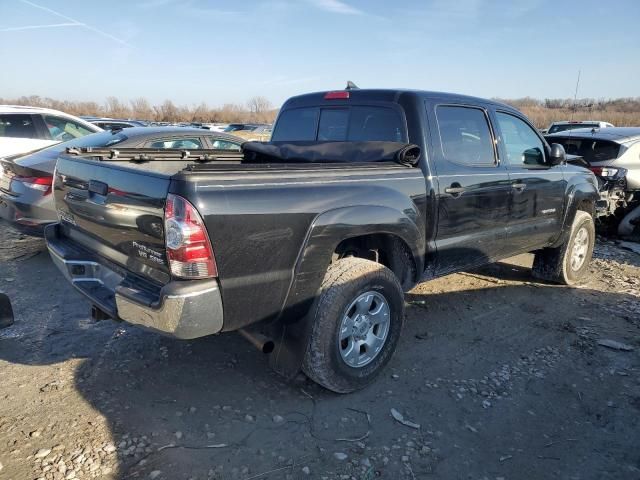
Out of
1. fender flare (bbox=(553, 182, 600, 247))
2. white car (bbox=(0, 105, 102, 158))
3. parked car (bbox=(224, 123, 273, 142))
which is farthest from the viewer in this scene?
parked car (bbox=(224, 123, 273, 142))

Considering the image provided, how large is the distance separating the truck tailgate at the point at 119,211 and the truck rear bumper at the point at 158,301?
8cm

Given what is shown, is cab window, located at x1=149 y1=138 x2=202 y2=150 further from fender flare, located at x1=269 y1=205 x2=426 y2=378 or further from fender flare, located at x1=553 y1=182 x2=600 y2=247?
fender flare, located at x1=553 y1=182 x2=600 y2=247

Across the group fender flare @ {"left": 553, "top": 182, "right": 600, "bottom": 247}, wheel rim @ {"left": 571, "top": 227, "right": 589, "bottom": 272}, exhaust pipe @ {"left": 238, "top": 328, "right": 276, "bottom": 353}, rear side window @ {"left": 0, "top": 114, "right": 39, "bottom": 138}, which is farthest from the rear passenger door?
rear side window @ {"left": 0, "top": 114, "right": 39, "bottom": 138}

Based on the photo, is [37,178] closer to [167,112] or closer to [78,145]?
[78,145]

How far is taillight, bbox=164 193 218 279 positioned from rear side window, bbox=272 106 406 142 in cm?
189

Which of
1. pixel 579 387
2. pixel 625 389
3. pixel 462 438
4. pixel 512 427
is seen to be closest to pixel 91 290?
pixel 462 438

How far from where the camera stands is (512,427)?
2885 mm

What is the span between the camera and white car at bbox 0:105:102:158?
7.91 metres

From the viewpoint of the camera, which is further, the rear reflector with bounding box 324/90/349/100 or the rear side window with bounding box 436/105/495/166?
the rear reflector with bounding box 324/90/349/100

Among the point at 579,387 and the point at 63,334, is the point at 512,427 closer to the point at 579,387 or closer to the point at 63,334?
the point at 579,387

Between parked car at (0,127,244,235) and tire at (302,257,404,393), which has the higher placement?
parked car at (0,127,244,235)

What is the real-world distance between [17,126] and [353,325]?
7596 millimetres

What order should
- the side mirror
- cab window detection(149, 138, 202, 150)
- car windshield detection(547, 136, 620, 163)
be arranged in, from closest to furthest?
the side mirror
cab window detection(149, 138, 202, 150)
car windshield detection(547, 136, 620, 163)

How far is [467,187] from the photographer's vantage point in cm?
377
